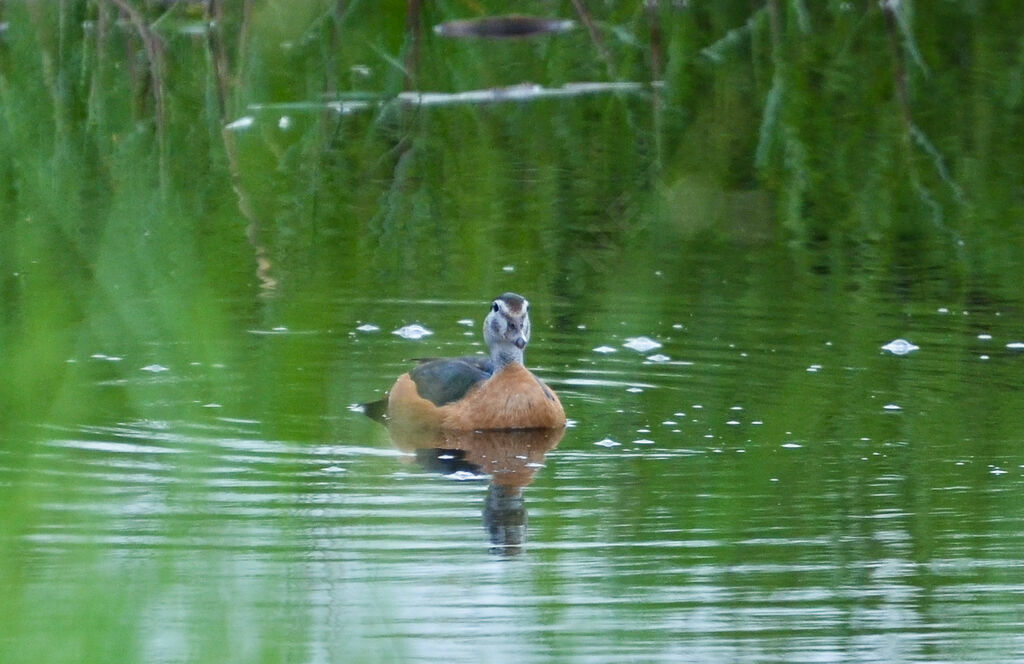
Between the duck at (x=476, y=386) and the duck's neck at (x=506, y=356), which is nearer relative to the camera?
the duck at (x=476, y=386)

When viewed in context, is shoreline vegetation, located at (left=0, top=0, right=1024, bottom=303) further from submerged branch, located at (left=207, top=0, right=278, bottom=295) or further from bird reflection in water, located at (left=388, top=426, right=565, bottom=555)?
bird reflection in water, located at (left=388, top=426, right=565, bottom=555)

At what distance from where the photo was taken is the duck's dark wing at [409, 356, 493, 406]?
8695 mm

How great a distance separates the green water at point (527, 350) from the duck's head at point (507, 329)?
413 millimetres

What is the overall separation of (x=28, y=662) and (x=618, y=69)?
46.4 feet

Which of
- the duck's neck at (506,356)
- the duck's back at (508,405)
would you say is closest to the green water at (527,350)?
the duck's back at (508,405)

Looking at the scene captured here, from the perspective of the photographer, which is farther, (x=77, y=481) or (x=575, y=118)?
(x=575, y=118)

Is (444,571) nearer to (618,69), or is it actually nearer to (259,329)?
(259,329)

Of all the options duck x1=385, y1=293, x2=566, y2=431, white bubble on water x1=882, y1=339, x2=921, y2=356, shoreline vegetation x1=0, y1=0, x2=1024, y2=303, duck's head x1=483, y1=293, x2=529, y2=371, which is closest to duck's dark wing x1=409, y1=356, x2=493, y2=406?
duck x1=385, y1=293, x2=566, y2=431

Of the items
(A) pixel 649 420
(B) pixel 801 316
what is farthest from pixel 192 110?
(A) pixel 649 420

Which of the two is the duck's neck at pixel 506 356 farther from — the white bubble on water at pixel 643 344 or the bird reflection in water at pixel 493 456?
the white bubble on water at pixel 643 344

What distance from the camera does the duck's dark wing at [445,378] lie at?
8.70 metres

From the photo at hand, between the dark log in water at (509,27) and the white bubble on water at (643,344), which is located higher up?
the dark log in water at (509,27)

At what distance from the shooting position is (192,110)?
15.5 m

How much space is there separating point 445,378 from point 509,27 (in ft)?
33.4
